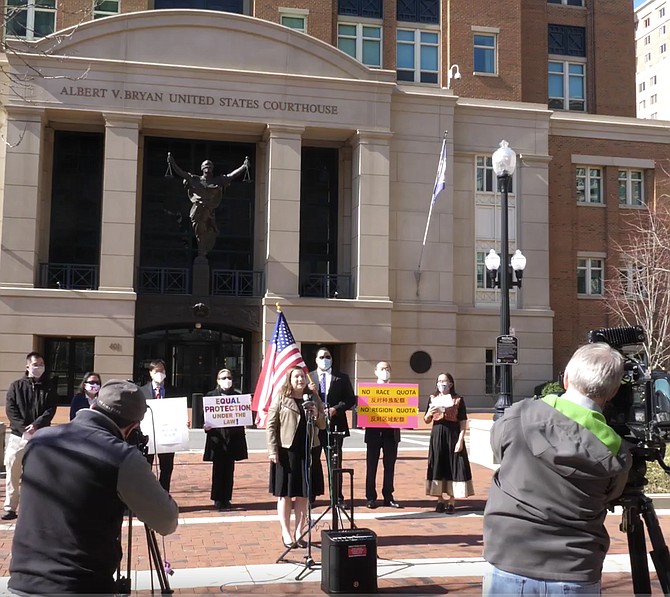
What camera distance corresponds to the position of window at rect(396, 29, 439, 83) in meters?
32.5

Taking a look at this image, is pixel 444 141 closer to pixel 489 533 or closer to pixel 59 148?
pixel 59 148

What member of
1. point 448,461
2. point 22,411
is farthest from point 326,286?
point 22,411

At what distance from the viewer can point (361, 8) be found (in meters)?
32.2

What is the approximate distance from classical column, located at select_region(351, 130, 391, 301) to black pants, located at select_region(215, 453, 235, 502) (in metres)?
16.6

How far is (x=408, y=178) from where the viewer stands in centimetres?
2905

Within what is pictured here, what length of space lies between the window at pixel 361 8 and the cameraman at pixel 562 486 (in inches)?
1234

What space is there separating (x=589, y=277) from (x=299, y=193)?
13.5 m

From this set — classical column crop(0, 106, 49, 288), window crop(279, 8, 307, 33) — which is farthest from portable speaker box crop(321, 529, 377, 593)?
window crop(279, 8, 307, 33)

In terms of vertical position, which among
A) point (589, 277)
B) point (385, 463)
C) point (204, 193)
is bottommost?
point (385, 463)

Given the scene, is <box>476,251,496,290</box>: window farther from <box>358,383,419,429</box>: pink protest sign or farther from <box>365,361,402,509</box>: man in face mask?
<box>358,383,419,429</box>: pink protest sign

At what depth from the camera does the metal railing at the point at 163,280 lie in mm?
28062

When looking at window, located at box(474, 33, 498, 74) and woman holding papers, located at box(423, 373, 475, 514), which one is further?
window, located at box(474, 33, 498, 74)

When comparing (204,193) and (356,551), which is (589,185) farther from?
(356,551)

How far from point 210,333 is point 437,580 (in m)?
22.0
